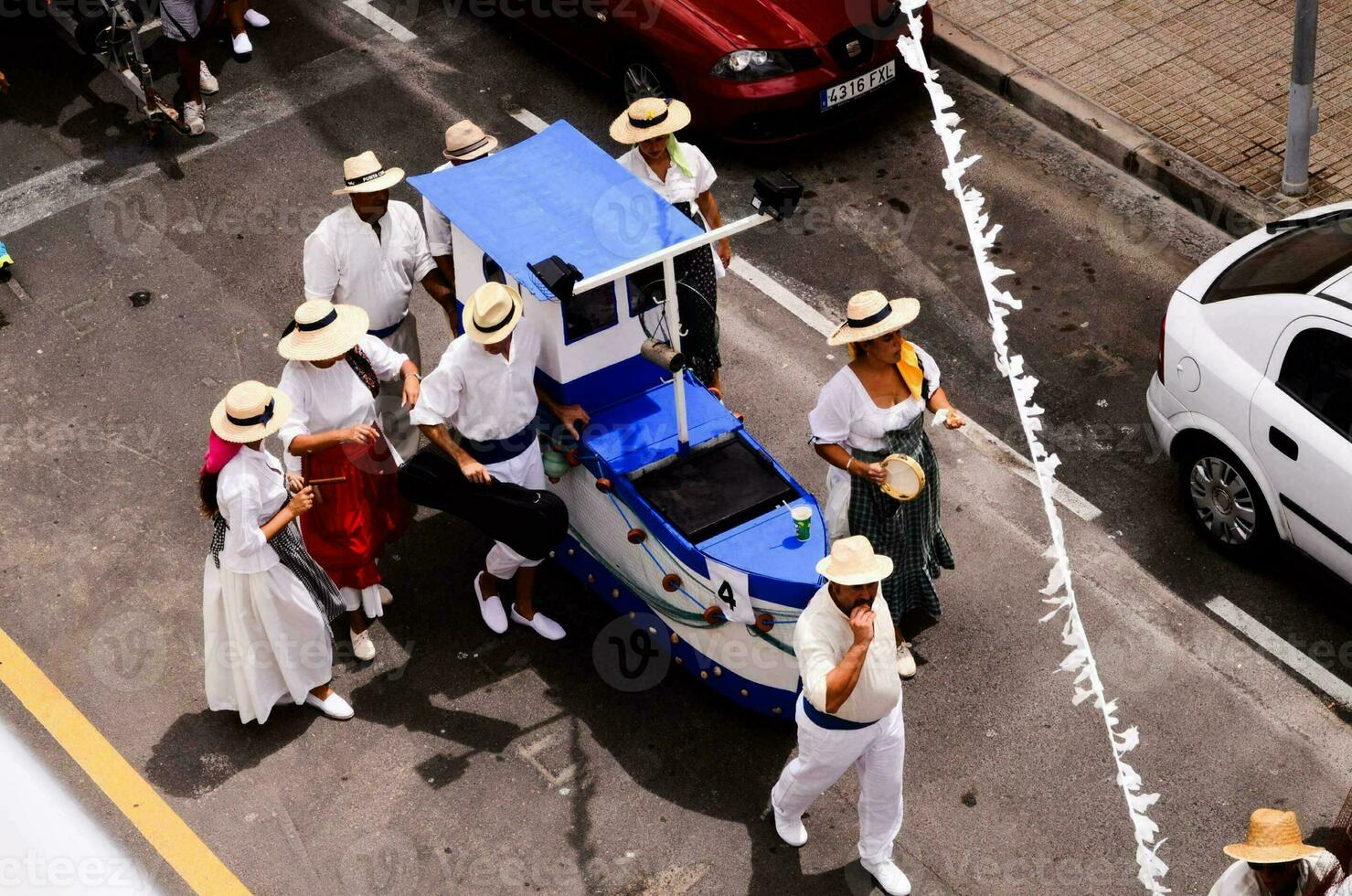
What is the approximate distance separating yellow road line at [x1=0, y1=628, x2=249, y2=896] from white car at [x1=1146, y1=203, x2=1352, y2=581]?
5.07 metres

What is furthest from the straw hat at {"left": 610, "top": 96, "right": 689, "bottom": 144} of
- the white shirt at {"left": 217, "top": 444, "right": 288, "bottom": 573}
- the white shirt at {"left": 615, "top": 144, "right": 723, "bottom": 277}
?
the white shirt at {"left": 217, "top": 444, "right": 288, "bottom": 573}

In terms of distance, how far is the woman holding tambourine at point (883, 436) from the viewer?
7.21m

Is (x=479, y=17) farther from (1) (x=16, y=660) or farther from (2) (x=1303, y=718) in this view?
(2) (x=1303, y=718)

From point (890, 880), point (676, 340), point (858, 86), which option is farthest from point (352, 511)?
point (858, 86)

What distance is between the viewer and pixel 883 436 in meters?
7.39

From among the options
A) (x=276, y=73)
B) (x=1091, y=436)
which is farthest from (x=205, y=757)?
(x=276, y=73)

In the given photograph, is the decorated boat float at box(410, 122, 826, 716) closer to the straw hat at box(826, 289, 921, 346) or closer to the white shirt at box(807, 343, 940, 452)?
the white shirt at box(807, 343, 940, 452)

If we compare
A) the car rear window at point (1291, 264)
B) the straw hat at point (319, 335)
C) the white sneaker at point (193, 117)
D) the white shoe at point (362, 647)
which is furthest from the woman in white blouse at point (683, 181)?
the white sneaker at point (193, 117)

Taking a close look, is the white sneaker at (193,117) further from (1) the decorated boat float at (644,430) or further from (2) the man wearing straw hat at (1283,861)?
(2) the man wearing straw hat at (1283,861)

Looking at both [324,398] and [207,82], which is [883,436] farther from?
[207,82]

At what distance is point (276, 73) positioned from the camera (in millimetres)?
12281

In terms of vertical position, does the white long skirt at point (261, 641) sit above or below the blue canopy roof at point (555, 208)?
below

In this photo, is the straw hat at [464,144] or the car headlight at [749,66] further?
the car headlight at [749,66]

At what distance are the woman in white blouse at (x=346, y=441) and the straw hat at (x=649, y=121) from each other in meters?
1.64
